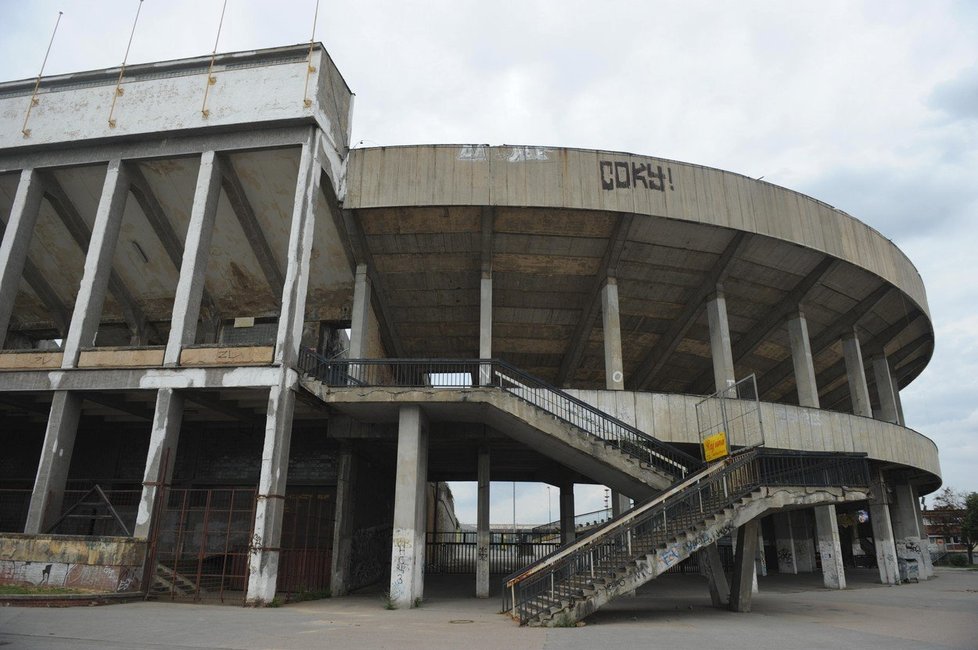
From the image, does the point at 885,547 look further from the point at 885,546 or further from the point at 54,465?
the point at 54,465

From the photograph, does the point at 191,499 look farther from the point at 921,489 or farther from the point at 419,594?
the point at 921,489

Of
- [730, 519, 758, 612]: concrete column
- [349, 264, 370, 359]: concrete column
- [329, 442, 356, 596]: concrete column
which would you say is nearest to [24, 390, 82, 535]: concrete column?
[329, 442, 356, 596]: concrete column

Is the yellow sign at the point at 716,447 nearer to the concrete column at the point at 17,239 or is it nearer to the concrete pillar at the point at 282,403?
the concrete pillar at the point at 282,403

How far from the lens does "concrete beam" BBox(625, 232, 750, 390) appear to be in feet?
66.3

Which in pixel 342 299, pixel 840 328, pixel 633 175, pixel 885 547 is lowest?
pixel 885 547

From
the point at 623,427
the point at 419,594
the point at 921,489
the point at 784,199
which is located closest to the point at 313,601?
the point at 419,594

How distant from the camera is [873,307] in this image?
79.7 feet

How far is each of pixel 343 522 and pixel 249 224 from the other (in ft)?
34.0

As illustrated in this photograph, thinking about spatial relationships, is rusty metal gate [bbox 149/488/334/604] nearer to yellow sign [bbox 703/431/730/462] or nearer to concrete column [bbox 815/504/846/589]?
yellow sign [bbox 703/431/730/462]

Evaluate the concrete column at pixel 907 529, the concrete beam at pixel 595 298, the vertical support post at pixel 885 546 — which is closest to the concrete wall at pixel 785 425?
the concrete beam at pixel 595 298

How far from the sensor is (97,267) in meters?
16.6

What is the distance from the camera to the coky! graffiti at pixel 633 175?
1884cm

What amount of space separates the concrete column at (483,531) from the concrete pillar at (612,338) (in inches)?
196

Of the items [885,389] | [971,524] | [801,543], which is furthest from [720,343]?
[971,524]
